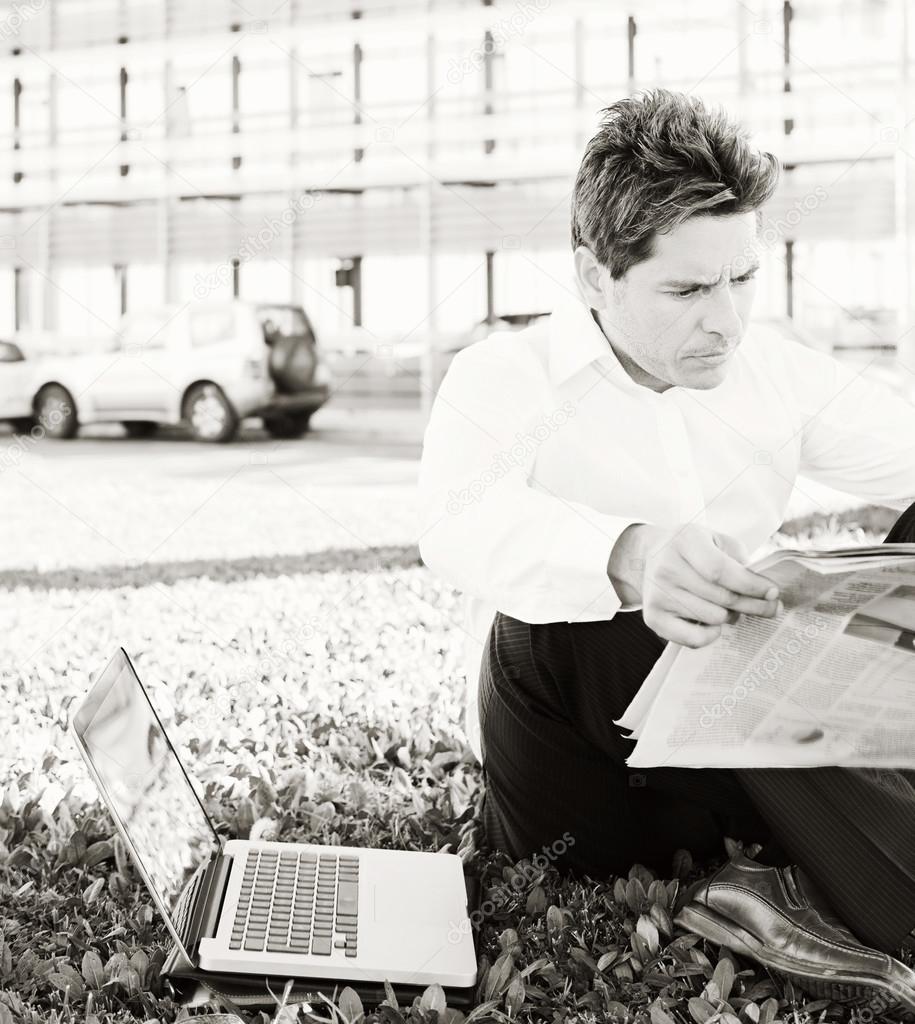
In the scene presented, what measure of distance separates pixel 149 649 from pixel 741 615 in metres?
2.93

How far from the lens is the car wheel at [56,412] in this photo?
42.1 feet

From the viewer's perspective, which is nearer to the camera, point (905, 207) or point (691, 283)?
point (691, 283)

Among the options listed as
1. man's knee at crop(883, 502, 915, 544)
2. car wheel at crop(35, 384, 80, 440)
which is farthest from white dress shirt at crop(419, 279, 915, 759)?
car wheel at crop(35, 384, 80, 440)

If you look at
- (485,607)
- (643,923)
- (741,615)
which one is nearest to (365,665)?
(485,607)

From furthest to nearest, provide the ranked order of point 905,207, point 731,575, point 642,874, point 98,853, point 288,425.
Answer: point 288,425, point 905,207, point 98,853, point 642,874, point 731,575

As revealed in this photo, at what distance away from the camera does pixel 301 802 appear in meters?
2.61

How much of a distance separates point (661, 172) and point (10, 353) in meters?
12.2

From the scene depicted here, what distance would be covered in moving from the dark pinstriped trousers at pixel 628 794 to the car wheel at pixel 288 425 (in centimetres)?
1089

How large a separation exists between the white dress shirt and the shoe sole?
556 mm

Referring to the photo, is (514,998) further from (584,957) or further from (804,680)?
(804,680)

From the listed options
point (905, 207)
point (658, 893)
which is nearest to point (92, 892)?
point (658, 893)

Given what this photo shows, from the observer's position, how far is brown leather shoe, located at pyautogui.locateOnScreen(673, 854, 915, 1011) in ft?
5.57

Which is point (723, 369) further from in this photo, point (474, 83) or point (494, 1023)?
point (474, 83)

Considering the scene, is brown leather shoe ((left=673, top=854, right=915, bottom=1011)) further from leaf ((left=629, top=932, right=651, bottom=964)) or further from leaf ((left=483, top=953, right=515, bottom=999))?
leaf ((left=483, top=953, right=515, bottom=999))
